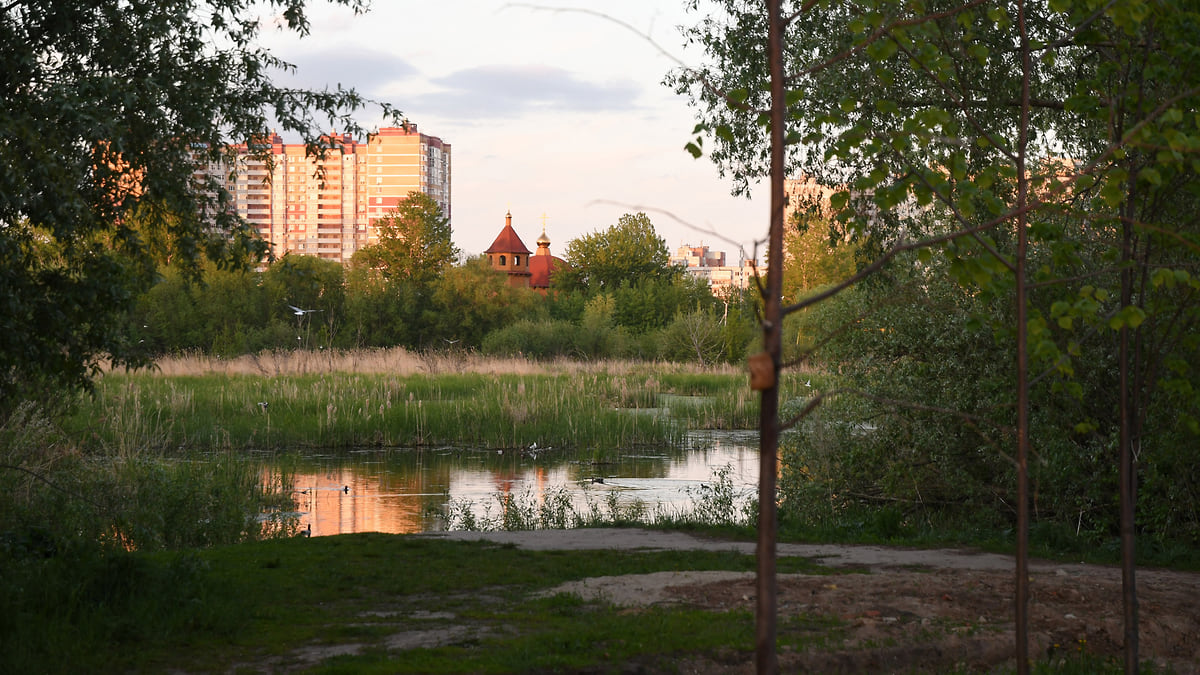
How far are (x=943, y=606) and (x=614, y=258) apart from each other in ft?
236

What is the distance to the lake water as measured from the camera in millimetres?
15508

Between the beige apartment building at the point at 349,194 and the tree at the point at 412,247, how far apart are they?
52799 millimetres

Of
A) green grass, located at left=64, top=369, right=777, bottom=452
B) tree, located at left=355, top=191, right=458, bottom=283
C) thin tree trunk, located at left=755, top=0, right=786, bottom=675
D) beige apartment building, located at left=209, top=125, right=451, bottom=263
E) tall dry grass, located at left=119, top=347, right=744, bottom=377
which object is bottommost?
green grass, located at left=64, top=369, right=777, bottom=452

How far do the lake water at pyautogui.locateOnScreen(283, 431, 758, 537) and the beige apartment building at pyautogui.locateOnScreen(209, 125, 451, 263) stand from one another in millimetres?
100163

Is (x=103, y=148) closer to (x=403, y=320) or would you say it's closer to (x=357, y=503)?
(x=357, y=503)

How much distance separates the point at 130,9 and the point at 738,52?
244 inches

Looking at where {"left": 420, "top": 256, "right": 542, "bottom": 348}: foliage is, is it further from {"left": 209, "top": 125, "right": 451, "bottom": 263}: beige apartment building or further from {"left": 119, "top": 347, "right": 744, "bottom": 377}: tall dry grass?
{"left": 209, "top": 125, "right": 451, "bottom": 263}: beige apartment building

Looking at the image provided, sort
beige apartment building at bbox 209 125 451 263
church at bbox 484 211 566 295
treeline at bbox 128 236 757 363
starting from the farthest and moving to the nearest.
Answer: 1. beige apartment building at bbox 209 125 451 263
2. church at bbox 484 211 566 295
3. treeline at bbox 128 236 757 363

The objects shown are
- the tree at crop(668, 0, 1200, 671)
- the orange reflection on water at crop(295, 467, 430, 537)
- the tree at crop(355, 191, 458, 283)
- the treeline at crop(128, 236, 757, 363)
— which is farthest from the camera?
the tree at crop(355, 191, 458, 283)

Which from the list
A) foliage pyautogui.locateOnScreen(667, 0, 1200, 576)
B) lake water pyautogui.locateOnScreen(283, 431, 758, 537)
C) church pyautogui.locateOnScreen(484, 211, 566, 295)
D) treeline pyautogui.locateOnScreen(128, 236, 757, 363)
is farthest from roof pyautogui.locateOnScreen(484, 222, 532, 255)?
foliage pyautogui.locateOnScreen(667, 0, 1200, 576)

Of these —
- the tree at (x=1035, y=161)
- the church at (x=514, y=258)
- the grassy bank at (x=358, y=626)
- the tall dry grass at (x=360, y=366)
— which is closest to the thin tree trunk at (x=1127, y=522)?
the tree at (x=1035, y=161)

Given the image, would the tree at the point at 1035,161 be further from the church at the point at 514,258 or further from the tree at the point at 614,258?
the church at the point at 514,258

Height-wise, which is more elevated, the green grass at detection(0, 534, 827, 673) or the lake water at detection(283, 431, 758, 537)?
the green grass at detection(0, 534, 827, 673)

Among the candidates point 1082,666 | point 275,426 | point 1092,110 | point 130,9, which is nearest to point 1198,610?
point 1082,666
